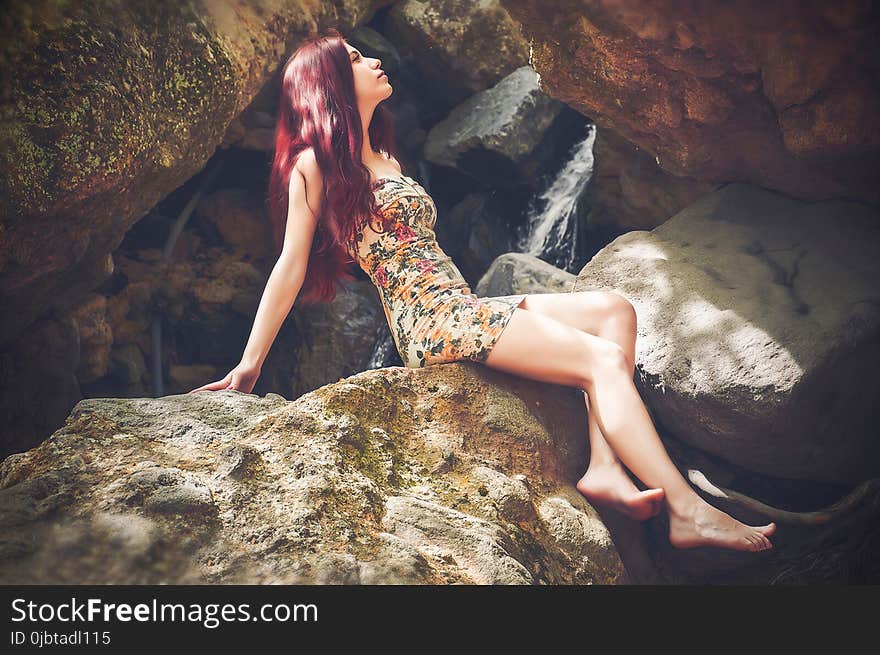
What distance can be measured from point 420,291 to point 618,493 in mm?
966

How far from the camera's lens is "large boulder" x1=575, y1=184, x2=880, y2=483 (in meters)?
2.38

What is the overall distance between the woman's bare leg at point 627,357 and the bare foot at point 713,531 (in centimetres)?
9

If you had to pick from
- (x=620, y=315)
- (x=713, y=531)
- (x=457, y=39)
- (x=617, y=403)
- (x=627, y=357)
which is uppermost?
(x=457, y=39)

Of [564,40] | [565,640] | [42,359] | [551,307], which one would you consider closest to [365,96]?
[564,40]

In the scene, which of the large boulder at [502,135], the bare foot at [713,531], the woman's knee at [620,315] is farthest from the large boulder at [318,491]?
the large boulder at [502,135]

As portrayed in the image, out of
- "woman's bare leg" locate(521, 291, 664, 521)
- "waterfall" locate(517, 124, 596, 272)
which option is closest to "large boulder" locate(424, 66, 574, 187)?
"waterfall" locate(517, 124, 596, 272)

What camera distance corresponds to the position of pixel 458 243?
4410 mm

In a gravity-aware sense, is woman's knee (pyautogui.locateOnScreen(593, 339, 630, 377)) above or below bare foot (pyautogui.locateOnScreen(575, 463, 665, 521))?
above

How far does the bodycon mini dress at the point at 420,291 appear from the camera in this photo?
7.97 ft

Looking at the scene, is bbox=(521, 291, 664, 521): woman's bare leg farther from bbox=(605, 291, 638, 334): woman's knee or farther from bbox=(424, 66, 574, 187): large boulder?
bbox=(424, 66, 574, 187): large boulder

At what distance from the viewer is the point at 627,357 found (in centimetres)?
251

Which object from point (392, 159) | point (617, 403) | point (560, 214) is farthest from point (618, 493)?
point (560, 214)

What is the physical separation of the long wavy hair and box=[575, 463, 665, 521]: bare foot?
115 cm

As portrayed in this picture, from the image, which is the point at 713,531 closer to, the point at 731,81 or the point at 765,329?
the point at 765,329
